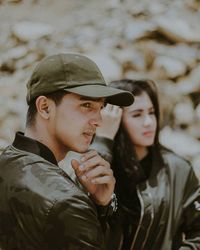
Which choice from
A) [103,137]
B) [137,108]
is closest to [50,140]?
[103,137]

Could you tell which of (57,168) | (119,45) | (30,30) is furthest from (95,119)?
(30,30)

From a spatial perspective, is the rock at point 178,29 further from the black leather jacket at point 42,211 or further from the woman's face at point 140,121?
the black leather jacket at point 42,211

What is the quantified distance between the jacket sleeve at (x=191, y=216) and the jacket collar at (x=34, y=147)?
4.15 feet

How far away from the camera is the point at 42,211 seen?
1318 millimetres

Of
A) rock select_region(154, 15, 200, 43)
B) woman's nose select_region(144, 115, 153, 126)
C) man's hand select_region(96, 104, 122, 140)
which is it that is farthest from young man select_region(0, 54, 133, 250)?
rock select_region(154, 15, 200, 43)

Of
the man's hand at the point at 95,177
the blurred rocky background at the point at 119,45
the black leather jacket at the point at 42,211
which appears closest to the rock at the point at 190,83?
the blurred rocky background at the point at 119,45

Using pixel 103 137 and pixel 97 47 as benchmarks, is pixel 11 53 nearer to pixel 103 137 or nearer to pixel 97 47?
pixel 97 47

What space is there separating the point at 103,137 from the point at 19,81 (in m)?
3.23

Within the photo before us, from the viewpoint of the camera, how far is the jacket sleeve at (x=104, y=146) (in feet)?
8.55

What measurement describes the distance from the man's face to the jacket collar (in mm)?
58

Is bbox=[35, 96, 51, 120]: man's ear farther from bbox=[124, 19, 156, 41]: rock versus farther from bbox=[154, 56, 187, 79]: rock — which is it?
bbox=[124, 19, 156, 41]: rock

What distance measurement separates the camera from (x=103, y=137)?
105 inches

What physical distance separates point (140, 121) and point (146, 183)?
12.8 inches

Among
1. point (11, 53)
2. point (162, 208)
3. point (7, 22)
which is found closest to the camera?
point (162, 208)
